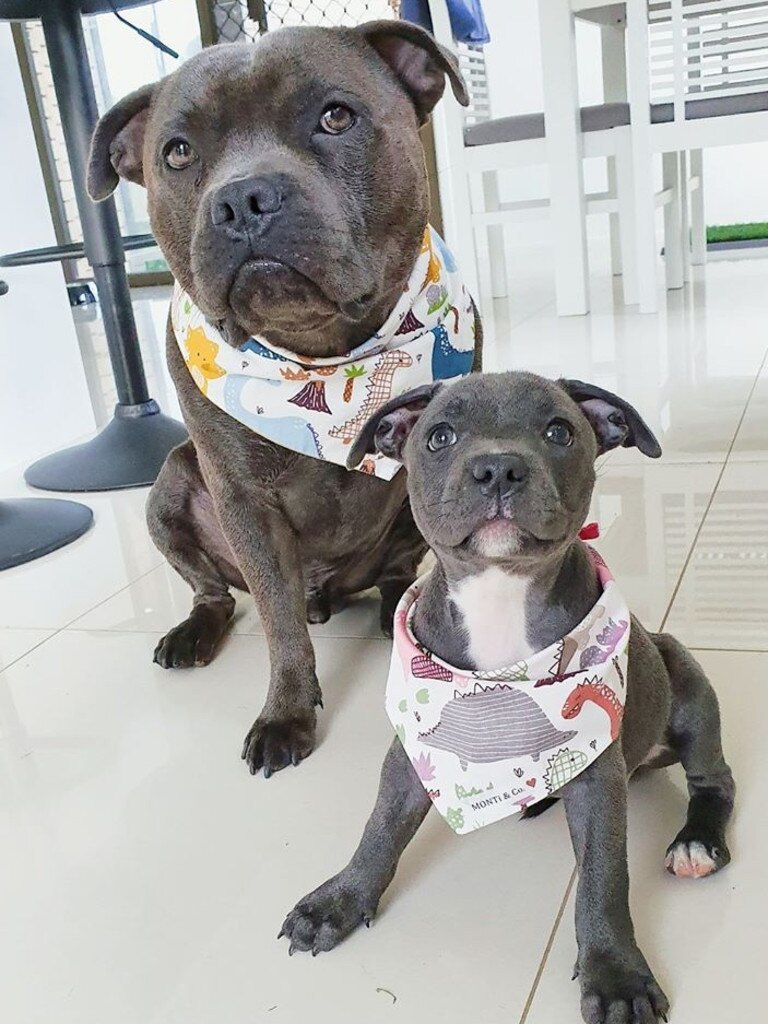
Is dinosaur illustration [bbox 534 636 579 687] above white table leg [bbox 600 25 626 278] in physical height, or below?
below

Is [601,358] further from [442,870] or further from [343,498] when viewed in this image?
[442,870]

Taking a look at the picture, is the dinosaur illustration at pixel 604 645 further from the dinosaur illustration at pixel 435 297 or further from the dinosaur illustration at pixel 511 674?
the dinosaur illustration at pixel 435 297

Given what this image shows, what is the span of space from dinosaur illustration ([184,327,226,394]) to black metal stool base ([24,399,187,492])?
1230mm

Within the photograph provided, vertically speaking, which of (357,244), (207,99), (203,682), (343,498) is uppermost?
(207,99)

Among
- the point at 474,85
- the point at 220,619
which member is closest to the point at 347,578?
the point at 220,619

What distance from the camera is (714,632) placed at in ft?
5.27

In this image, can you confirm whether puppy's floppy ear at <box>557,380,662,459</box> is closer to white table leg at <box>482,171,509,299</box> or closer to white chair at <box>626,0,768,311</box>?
white chair at <box>626,0,768,311</box>

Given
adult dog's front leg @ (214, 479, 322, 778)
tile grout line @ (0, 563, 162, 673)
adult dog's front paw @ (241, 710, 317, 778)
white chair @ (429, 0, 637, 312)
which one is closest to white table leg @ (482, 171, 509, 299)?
white chair @ (429, 0, 637, 312)

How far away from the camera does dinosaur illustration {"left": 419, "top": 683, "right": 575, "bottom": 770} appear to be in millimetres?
1058

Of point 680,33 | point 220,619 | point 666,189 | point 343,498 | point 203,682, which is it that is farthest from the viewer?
point 666,189

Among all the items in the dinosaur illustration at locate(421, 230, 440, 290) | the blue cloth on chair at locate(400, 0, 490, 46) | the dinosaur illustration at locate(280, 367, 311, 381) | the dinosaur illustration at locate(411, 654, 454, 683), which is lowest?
the dinosaur illustration at locate(411, 654, 454, 683)

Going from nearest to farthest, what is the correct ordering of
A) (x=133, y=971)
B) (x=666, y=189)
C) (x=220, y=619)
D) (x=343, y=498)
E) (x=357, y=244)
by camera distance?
(x=133, y=971), (x=357, y=244), (x=343, y=498), (x=220, y=619), (x=666, y=189)

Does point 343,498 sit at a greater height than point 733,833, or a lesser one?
greater

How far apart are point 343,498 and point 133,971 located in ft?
2.35
